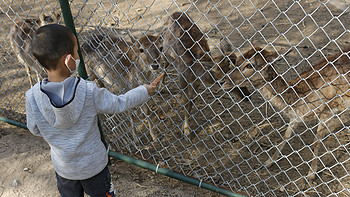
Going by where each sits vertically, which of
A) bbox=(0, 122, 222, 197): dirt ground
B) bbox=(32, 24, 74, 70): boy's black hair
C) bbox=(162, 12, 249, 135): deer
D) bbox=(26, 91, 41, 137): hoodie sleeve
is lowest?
bbox=(0, 122, 222, 197): dirt ground

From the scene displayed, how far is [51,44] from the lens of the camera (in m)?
1.65

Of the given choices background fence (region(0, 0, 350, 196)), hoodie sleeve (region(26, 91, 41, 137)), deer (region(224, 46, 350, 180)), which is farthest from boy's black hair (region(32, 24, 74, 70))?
deer (region(224, 46, 350, 180))

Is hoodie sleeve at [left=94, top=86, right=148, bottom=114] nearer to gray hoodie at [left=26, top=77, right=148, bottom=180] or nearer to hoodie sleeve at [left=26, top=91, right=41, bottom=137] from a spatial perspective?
gray hoodie at [left=26, top=77, right=148, bottom=180]

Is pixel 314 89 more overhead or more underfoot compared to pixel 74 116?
more underfoot

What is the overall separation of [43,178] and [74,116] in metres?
1.78

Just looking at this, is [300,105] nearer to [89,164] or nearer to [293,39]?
[89,164]

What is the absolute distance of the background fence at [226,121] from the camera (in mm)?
2750

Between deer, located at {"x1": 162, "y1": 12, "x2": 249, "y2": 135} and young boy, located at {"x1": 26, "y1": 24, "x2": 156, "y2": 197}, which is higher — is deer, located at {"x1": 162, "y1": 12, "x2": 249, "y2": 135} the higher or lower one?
the lower one

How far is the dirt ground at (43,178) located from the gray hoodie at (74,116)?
105cm

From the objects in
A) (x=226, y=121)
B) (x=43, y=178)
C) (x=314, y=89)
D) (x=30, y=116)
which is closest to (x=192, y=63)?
(x=226, y=121)

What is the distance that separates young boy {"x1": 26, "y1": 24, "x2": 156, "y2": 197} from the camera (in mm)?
1662

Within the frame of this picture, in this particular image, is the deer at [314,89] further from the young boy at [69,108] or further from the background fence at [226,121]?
the young boy at [69,108]

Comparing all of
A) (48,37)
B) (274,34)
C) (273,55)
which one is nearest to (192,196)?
(273,55)

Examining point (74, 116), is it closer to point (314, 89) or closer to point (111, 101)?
point (111, 101)
